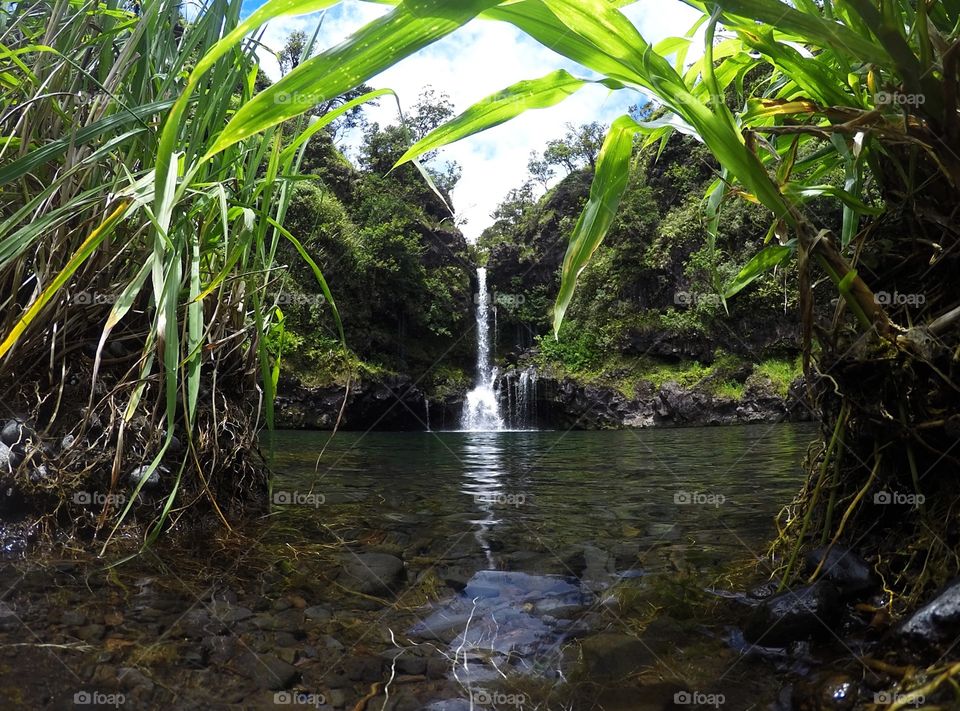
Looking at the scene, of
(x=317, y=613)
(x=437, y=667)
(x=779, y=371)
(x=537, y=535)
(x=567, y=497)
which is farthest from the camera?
(x=779, y=371)

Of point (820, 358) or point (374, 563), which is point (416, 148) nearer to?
point (820, 358)

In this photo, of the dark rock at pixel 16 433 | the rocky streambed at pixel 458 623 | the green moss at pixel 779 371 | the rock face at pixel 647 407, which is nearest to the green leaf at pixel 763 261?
the rocky streambed at pixel 458 623

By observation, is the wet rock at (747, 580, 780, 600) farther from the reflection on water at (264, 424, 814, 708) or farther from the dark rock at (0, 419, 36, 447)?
the dark rock at (0, 419, 36, 447)

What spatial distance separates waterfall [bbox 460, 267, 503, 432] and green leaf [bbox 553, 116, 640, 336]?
13.7m

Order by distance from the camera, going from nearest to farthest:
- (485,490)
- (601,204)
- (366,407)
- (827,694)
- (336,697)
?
(827,694)
(336,697)
(601,204)
(485,490)
(366,407)

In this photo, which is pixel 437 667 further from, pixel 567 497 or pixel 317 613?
pixel 567 497

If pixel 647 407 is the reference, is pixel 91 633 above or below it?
above

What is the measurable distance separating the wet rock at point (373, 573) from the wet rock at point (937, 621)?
1115mm

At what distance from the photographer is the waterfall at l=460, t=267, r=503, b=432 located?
50.7ft

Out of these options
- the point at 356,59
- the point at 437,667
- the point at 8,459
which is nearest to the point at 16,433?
the point at 8,459

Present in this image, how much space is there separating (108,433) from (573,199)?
20.2 meters

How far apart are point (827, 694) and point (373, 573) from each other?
1104 millimetres

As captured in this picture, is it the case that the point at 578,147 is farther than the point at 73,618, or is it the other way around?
the point at 578,147

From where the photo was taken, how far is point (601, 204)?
4.07 ft
